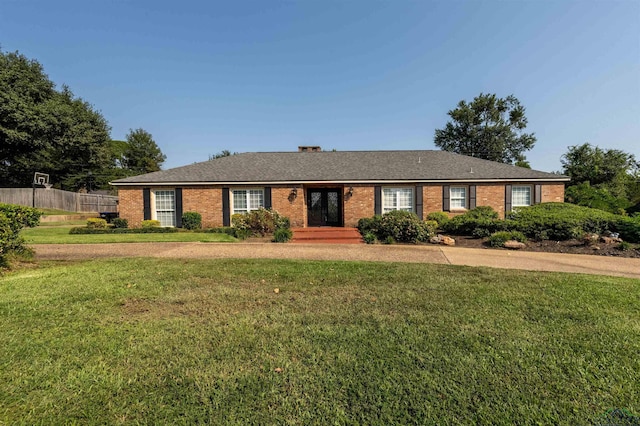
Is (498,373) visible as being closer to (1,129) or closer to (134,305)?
(134,305)

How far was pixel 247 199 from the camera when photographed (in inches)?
571

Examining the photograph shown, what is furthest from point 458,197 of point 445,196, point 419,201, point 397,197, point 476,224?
point 476,224

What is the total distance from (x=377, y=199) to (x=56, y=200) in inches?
994

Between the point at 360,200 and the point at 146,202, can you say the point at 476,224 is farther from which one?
the point at 146,202

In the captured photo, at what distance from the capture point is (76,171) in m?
33.9

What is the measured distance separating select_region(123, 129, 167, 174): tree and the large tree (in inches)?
467

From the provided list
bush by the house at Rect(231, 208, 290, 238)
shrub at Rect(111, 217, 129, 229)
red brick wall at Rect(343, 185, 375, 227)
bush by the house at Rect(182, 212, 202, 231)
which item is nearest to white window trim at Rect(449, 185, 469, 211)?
red brick wall at Rect(343, 185, 375, 227)

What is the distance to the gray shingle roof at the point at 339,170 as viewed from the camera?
14359 mm

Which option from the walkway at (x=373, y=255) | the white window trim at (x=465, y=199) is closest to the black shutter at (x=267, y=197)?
the walkway at (x=373, y=255)

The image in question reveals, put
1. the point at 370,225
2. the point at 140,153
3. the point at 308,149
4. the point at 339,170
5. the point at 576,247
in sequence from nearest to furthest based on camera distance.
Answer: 1. the point at 576,247
2. the point at 370,225
3. the point at 339,170
4. the point at 308,149
5. the point at 140,153

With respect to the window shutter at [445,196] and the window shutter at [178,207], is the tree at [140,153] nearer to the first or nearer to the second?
the window shutter at [178,207]

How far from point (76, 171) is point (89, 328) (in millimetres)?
40702

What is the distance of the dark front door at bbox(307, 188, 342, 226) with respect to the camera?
15898 mm

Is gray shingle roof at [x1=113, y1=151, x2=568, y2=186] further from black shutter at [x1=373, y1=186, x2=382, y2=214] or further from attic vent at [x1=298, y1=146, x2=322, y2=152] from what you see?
attic vent at [x1=298, y1=146, x2=322, y2=152]
